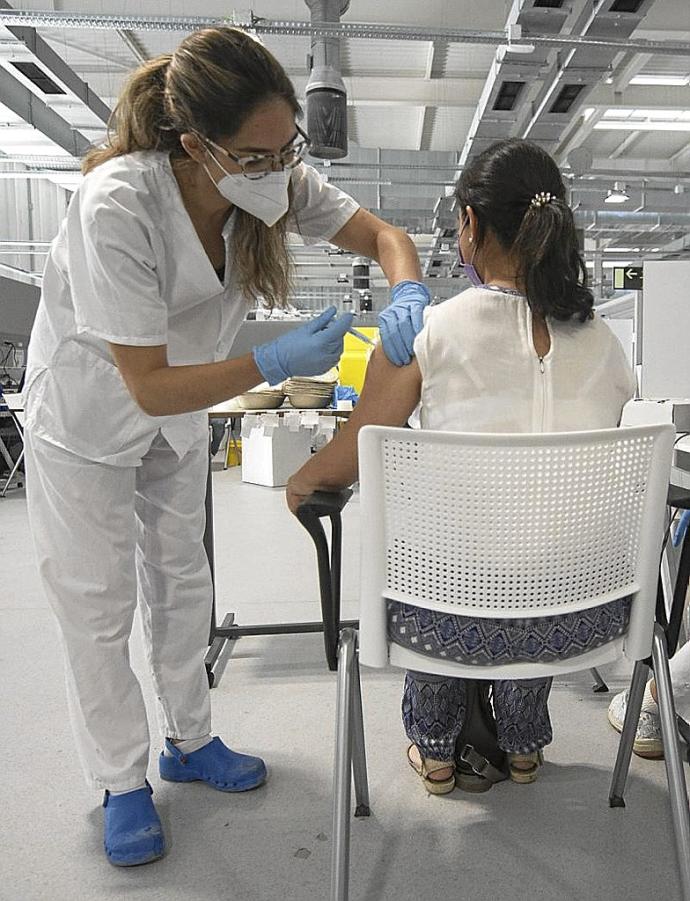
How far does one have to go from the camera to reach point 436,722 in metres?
1.42

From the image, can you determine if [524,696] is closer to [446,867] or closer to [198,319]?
[446,867]

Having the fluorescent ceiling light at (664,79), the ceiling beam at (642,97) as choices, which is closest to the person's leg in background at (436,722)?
the fluorescent ceiling light at (664,79)

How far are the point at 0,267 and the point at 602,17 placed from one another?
6.67 meters

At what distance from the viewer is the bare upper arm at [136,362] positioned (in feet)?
3.58

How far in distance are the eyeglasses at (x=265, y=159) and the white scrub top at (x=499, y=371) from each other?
36 centimetres

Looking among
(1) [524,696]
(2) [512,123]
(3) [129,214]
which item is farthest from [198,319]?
(2) [512,123]

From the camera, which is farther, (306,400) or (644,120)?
(644,120)

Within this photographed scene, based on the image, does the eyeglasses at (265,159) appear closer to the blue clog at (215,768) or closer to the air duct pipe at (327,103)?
the blue clog at (215,768)

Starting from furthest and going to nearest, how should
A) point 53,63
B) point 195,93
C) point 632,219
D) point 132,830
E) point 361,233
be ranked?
point 632,219 → point 53,63 → point 361,233 → point 132,830 → point 195,93

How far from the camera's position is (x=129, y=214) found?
109cm

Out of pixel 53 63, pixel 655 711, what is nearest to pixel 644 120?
pixel 53 63

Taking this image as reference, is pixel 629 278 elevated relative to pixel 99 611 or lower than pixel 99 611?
elevated

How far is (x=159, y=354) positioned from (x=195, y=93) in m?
0.38

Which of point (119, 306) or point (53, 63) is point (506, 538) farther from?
point (53, 63)
